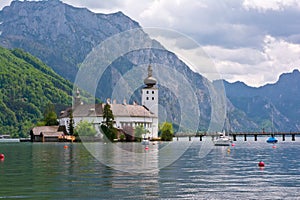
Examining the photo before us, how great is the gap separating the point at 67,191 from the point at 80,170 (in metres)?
17.4

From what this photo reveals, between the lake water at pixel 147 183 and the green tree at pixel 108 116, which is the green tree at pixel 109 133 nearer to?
the green tree at pixel 108 116

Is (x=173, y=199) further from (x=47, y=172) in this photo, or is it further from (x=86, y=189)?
(x=47, y=172)

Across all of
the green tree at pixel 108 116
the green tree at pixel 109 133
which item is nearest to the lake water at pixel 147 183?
the green tree at pixel 109 133

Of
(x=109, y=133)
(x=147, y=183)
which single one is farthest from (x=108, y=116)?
(x=147, y=183)

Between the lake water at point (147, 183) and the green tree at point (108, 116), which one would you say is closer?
the lake water at point (147, 183)

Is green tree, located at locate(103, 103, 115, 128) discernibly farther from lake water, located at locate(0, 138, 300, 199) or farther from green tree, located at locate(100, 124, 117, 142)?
lake water, located at locate(0, 138, 300, 199)

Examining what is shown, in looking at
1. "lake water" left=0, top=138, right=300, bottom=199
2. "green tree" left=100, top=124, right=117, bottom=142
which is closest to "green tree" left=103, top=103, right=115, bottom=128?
"green tree" left=100, top=124, right=117, bottom=142

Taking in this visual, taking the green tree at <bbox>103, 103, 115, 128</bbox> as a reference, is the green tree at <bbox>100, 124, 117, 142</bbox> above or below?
below

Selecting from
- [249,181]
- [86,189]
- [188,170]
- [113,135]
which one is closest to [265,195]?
[249,181]

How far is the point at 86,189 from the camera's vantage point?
4231 centimetres

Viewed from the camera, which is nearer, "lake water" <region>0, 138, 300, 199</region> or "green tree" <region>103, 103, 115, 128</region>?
"lake water" <region>0, 138, 300, 199</region>

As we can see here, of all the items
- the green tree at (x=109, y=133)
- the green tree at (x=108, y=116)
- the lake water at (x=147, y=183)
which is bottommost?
the lake water at (x=147, y=183)

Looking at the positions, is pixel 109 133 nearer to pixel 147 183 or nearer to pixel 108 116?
pixel 108 116

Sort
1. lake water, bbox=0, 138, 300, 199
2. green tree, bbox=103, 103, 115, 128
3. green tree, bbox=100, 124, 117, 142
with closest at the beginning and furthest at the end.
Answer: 1. lake water, bbox=0, 138, 300, 199
2. green tree, bbox=100, 124, 117, 142
3. green tree, bbox=103, 103, 115, 128
